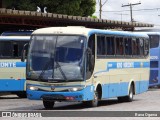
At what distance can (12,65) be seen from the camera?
30984 mm

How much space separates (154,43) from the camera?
40.2m

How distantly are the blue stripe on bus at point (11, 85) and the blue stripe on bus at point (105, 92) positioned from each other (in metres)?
5.72

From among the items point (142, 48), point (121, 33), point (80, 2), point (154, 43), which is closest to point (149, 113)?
point (121, 33)

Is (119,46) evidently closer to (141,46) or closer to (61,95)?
(141,46)

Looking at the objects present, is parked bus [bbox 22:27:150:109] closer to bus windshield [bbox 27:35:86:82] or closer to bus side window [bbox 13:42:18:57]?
bus windshield [bbox 27:35:86:82]

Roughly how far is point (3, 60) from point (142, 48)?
21.7 feet

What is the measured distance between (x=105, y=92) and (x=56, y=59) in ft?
11.4

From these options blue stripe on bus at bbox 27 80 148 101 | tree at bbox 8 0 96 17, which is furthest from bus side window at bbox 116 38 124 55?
tree at bbox 8 0 96 17

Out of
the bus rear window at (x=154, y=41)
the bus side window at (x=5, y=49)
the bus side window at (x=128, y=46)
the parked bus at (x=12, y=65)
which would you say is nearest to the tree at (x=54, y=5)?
the bus rear window at (x=154, y=41)

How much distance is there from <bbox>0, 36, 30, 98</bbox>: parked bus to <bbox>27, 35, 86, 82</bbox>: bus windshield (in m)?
7.84

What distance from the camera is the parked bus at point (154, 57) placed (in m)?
40.2

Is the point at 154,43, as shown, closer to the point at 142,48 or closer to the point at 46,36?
the point at 142,48

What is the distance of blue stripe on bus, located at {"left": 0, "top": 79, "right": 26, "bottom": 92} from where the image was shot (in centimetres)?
3117

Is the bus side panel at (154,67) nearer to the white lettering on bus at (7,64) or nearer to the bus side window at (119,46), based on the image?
the white lettering on bus at (7,64)
